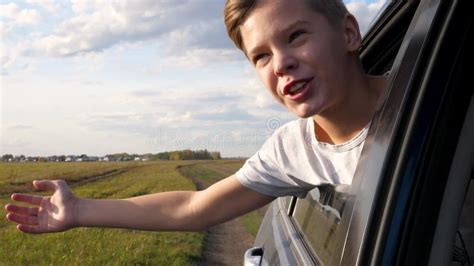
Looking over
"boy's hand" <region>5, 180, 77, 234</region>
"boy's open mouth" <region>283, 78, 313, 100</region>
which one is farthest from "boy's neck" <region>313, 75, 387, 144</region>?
"boy's hand" <region>5, 180, 77, 234</region>

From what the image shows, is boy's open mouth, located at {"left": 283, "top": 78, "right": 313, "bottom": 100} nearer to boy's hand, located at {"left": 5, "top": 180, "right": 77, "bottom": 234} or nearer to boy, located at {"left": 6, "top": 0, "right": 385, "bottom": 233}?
boy, located at {"left": 6, "top": 0, "right": 385, "bottom": 233}

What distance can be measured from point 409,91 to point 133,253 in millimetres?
10642

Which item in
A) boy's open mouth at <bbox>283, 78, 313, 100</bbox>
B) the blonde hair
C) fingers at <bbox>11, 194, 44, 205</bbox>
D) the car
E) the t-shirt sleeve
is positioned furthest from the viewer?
fingers at <bbox>11, 194, 44, 205</bbox>

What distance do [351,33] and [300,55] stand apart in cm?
29

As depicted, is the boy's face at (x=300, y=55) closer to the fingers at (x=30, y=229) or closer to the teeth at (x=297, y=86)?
the teeth at (x=297, y=86)

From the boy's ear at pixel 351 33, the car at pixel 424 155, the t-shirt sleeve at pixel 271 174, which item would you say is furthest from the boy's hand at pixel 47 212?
the car at pixel 424 155

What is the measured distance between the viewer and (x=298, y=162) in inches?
85.9

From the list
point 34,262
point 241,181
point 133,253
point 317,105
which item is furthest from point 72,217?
point 34,262

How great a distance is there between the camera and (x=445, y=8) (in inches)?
52.2

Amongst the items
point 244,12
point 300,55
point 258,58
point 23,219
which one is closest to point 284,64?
point 300,55

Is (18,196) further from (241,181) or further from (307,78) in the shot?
(307,78)

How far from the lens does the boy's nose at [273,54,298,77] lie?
75.0 inches

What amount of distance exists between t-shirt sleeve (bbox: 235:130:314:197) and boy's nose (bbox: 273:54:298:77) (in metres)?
0.41

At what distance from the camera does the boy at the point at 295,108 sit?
192 cm
